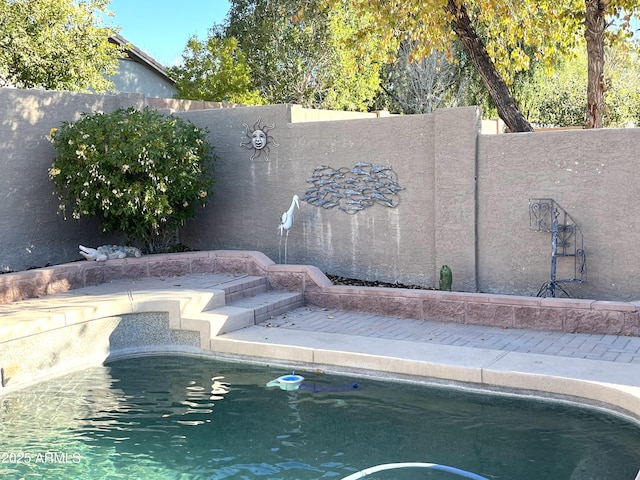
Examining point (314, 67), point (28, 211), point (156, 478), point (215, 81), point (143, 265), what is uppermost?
point (314, 67)

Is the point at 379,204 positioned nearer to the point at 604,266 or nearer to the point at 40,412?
the point at 604,266

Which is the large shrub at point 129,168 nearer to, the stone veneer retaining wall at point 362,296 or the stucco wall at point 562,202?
the stone veneer retaining wall at point 362,296

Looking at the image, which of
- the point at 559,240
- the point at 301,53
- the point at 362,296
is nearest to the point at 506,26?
the point at 559,240

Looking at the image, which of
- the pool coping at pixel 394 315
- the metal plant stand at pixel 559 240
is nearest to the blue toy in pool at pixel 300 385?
the pool coping at pixel 394 315

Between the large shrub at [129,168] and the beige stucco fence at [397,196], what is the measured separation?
64 cm

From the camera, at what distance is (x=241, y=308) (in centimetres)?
915

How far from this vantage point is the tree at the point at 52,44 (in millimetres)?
15781

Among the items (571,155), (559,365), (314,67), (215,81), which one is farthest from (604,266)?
(314,67)

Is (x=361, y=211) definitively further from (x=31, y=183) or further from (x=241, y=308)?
(x=31, y=183)

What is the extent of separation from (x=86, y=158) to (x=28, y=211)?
153 cm

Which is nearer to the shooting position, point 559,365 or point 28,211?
point 559,365

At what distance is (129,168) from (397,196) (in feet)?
13.2

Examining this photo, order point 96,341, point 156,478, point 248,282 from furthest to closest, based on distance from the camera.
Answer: point 248,282, point 96,341, point 156,478

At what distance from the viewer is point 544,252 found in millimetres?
9195
